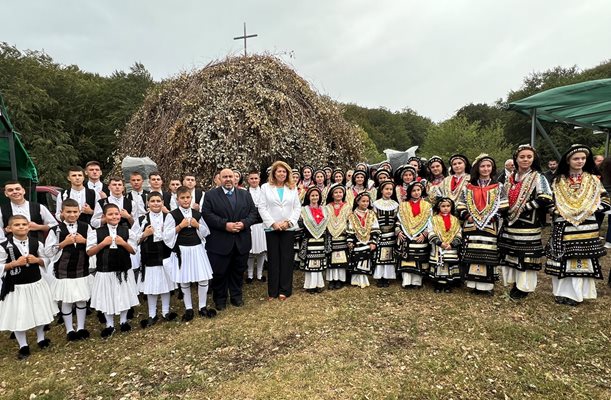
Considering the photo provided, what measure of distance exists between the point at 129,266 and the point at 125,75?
24921 millimetres

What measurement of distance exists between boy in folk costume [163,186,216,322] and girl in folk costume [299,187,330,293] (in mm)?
1396

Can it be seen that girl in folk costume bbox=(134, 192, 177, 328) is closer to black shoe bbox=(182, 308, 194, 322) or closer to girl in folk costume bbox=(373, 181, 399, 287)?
black shoe bbox=(182, 308, 194, 322)

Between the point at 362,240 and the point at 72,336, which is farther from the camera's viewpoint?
the point at 362,240

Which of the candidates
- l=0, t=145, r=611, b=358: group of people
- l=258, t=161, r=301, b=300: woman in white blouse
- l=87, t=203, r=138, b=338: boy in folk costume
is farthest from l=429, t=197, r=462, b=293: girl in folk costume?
l=87, t=203, r=138, b=338: boy in folk costume

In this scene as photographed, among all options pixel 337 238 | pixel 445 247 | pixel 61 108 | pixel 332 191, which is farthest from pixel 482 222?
pixel 61 108

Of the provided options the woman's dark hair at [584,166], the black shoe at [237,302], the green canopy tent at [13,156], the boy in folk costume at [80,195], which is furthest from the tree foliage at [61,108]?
the woman's dark hair at [584,166]

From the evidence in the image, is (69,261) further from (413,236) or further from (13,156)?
(413,236)

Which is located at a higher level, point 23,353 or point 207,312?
point 207,312

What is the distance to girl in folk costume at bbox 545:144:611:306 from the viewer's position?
4.20m

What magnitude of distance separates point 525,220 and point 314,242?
268 cm

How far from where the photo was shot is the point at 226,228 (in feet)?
15.0

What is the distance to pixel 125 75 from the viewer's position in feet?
81.6

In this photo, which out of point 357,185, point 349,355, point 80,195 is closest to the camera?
point 349,355

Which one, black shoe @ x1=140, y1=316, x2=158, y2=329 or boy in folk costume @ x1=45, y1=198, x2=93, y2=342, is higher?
boy in folk costume @ x1=45, y1=198, x2=93, y2=342
